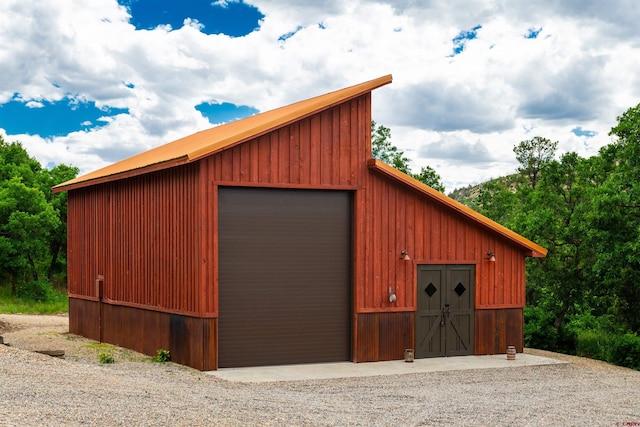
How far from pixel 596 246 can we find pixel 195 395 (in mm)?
13907

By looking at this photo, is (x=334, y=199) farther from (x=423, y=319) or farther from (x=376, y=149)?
(x=376, y=149)

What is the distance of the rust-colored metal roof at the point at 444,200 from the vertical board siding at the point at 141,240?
12.8ft

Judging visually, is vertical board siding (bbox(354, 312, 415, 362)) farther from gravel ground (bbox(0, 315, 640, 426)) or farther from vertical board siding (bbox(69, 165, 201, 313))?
vertical board siding (bbox(69, 165, 201, 313))

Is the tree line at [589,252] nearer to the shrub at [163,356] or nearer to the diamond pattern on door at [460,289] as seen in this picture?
the diamond pattern on door at [460,289]

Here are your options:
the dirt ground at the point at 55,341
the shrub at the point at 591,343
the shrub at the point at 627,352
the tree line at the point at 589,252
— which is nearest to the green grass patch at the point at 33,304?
the dirt ground at the point at 55,341

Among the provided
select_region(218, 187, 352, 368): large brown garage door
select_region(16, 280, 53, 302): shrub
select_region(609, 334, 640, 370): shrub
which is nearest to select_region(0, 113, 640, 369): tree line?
select_region(609, 334, 640, 370): shrub

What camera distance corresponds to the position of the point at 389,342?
16.6m

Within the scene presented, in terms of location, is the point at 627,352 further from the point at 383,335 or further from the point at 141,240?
the point at 141,240

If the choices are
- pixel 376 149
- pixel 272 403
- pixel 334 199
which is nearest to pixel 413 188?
pixel 334 199

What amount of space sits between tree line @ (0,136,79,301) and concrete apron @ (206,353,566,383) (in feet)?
71.1

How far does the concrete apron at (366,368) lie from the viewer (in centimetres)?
1421

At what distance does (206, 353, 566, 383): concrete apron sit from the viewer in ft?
46.6

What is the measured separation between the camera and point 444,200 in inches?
667

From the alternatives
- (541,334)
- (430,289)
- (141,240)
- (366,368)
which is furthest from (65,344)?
(541,334)
